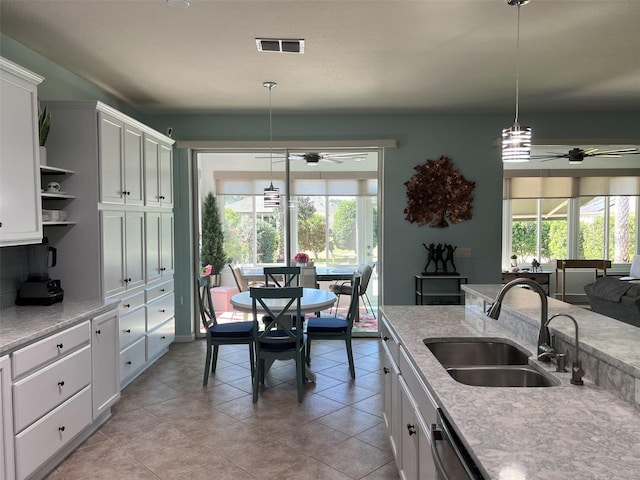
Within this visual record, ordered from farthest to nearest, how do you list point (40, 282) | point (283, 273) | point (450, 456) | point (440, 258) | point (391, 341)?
1. point (440, 258)
2. point (283, 273)
3. point (40, 282)
4. point (391, 341)
5. point (450, 456)

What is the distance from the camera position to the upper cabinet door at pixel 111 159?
349 centimetres

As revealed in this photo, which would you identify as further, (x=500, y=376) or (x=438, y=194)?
(x=438, y=194)

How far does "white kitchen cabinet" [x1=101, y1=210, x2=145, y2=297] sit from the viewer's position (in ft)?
11.6

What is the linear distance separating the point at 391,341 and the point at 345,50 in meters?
A: 2.09

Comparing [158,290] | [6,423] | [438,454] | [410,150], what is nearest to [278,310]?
[158,290]

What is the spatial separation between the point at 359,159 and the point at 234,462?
3.94 m

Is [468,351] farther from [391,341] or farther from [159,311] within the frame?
[159,311]

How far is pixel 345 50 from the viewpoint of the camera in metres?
3.48

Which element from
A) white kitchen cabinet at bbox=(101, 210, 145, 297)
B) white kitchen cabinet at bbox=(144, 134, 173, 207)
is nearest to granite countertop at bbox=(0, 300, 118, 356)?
white kitchen cabinet at bbox=(101, 210, 145, 297)

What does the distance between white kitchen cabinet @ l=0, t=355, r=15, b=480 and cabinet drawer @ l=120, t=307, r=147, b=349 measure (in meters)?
1.53

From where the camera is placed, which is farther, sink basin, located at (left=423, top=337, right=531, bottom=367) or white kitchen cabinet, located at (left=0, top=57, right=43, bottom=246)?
white kitchen cabinet, located at (left=0, top=57, right=43, bottom=246)

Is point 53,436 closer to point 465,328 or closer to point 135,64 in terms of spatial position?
point 465,328

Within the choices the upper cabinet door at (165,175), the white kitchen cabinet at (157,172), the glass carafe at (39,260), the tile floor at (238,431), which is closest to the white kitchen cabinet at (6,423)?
the tile floor at (238,431)

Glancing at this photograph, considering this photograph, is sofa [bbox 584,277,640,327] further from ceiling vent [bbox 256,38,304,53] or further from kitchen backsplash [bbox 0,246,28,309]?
kitchen backsplash [bbox 0,246,28,309]
